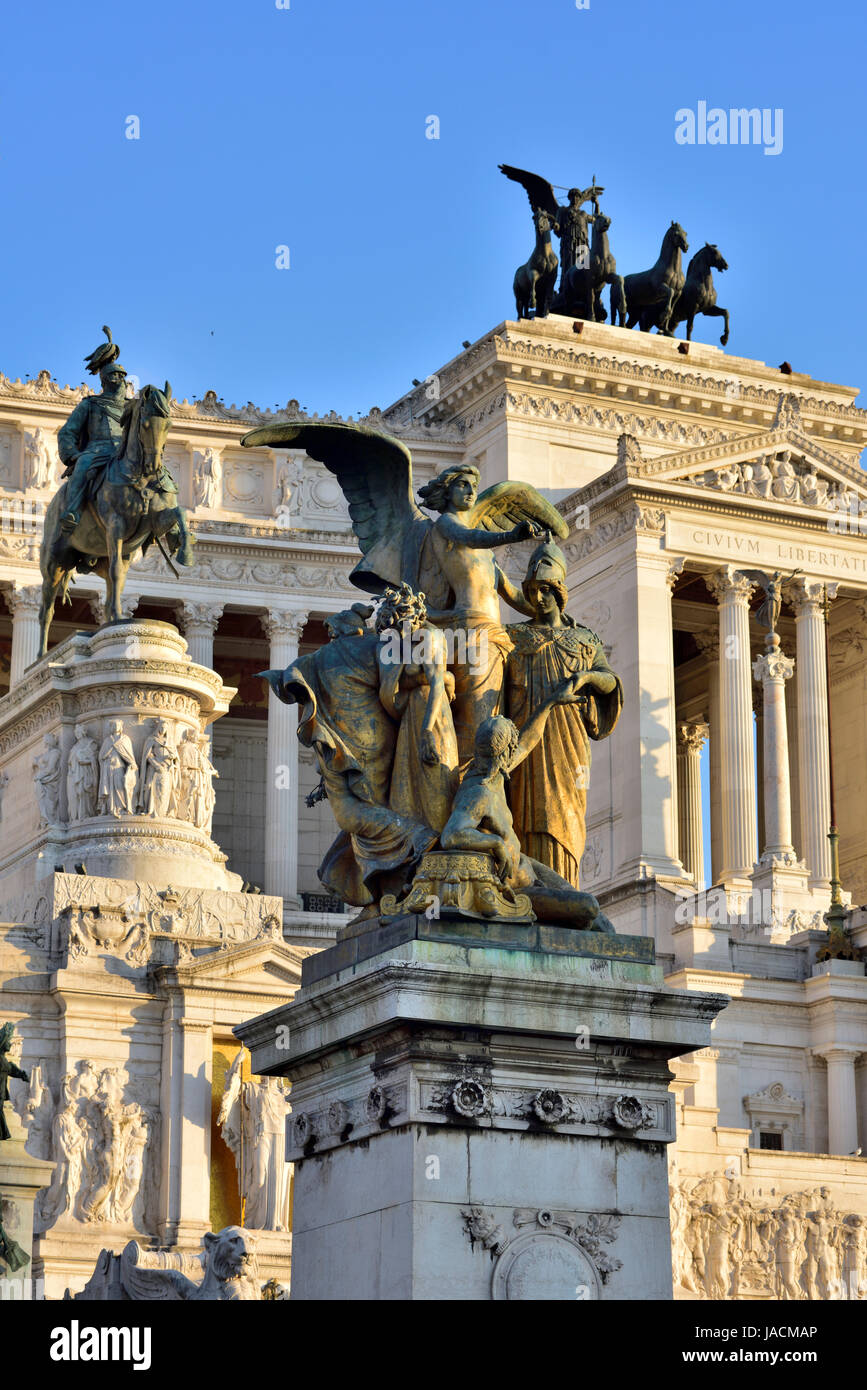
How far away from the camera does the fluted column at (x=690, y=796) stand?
76562mm

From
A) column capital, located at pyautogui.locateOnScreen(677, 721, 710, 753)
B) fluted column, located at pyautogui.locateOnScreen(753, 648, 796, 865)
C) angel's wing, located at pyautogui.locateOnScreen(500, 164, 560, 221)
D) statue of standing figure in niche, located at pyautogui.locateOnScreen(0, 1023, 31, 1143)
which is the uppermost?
angel's wing, located at pyautogui.locateOnScreen(500, 164, 560, 221)

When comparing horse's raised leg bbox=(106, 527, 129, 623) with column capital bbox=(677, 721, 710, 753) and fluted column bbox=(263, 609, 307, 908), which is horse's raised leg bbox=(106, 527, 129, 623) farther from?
column capital bbox=(677, 721, 710, 753)

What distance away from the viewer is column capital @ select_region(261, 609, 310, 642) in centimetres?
7456

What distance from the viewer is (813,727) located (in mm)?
68688

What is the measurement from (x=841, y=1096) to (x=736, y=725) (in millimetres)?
18310

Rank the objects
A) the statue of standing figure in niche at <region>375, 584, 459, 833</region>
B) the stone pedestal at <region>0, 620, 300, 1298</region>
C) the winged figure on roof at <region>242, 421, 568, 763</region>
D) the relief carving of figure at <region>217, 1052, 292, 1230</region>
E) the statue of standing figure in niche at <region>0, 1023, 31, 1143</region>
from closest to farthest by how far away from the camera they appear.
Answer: the statue of standing figure in niche at <region>375, 584, 459, 833</region> → the winged figure on roof at <region>242, 421, 568, 763</region> → the statue of standing figure in niche at <region>0, 1023, 31, 1143</region> → the relief carving of figure at <region>217, 1052, 292, 1230</region> → the stone pedestal at <region>0, 620, 300, 1298</region>

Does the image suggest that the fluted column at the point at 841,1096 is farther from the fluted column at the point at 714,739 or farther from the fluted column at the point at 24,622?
the fluted column at the point at 24,622

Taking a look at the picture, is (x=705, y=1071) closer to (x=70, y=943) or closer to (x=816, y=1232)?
(x=816, y=1232)

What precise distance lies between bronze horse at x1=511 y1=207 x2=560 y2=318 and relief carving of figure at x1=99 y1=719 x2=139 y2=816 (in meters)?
42.2

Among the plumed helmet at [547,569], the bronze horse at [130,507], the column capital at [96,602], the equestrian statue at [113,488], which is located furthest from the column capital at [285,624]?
the plumed helmet at [547,569]

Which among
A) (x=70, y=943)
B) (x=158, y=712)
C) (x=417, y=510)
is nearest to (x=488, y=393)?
(x=158, y=712)

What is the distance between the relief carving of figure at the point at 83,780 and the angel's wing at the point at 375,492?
23.9 meters

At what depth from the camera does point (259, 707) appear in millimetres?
77938

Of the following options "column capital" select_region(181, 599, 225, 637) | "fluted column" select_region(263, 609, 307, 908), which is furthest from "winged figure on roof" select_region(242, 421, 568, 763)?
"column capital" select_region(181, 599, 225, 637)
